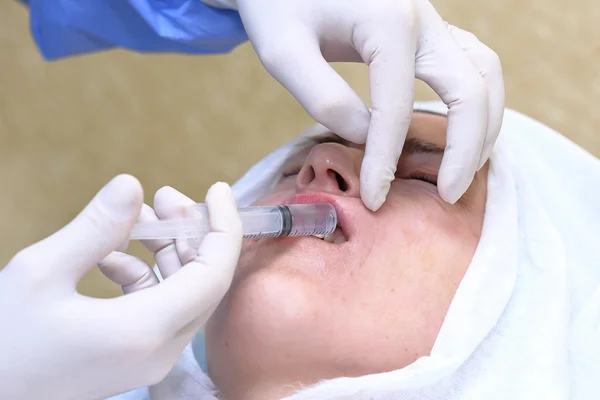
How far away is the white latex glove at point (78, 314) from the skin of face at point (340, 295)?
0.17 meters

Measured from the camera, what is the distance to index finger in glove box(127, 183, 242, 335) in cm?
68

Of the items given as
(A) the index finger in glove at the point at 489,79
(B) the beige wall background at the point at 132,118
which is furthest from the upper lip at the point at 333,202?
(B) the beige wall background at the point at 132,118

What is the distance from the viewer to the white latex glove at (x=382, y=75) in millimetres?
905

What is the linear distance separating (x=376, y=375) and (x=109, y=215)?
41 cm

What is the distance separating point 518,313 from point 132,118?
4.04 ft

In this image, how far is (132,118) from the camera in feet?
5.87

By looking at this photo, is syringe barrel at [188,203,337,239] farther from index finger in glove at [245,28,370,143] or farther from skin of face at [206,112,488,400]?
index finger in glove at [245,28,370,143]

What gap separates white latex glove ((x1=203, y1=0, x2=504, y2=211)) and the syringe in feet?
0.25

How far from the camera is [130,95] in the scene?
180 centimetres

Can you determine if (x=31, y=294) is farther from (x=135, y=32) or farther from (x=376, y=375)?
(x=135, y=32)

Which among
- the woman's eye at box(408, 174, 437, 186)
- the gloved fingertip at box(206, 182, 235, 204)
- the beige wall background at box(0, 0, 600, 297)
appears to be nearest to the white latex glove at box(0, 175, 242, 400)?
the gloved fingertip at box(206, 182, 235, 204)

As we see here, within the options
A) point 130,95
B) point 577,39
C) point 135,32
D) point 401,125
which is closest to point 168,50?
point 135,32

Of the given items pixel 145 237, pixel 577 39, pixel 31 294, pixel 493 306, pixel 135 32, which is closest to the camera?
pixel 31 294

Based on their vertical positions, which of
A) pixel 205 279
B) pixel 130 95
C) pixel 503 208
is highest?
pixel 205 279
